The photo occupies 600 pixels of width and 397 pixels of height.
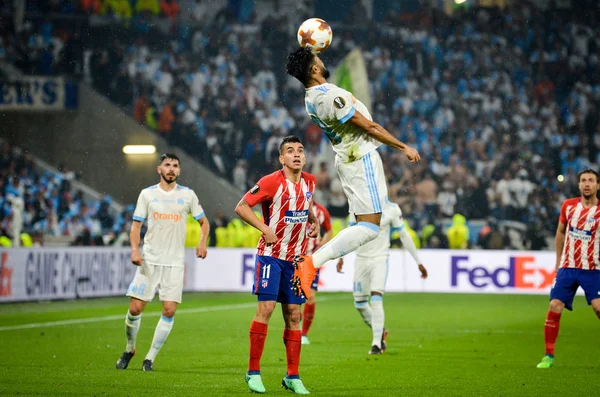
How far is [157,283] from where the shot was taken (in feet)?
31.9

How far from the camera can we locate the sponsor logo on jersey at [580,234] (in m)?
9.81

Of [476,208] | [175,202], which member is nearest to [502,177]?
[476,208]

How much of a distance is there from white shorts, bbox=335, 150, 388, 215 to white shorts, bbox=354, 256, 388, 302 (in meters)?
4.20

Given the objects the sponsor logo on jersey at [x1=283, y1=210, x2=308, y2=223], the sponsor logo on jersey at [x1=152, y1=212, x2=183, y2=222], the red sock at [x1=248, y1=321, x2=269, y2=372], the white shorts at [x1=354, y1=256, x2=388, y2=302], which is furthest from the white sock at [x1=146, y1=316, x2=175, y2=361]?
the white shorts at [x1=354, y1=256, x2=388, y2=302]

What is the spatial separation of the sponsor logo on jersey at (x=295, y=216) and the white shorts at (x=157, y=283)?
2.19 meters

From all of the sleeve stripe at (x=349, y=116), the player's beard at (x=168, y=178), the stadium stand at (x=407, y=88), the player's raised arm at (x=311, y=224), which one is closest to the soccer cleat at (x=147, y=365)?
the player's beard at (x=168, y=178)

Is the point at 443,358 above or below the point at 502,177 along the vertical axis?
below

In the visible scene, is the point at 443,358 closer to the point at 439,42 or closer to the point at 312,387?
the point at 312,387

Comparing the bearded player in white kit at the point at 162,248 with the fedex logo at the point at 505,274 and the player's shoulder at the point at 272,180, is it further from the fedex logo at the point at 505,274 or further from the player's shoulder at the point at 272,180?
the fedex logo at the point at 505,274

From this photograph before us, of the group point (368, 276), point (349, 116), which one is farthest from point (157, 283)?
point (349, 116)

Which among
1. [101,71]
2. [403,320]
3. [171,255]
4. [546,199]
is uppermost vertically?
[101,71]

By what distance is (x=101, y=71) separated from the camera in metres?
28.8

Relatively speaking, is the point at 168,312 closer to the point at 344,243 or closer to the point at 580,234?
the point at 344,243

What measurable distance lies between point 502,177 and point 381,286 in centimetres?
1505
